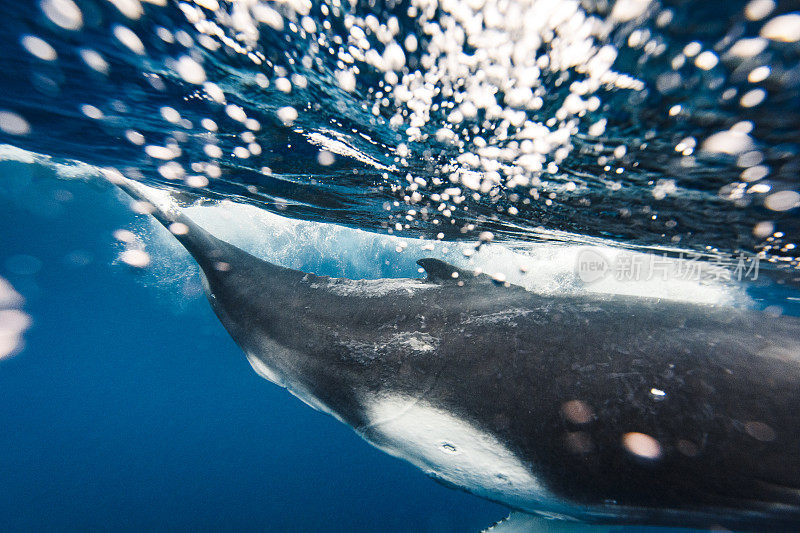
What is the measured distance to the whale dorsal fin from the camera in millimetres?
3484

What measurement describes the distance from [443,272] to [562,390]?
164 cm

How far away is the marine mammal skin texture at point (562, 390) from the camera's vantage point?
196 cm

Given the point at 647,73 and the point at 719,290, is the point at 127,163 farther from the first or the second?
the point at 719,290

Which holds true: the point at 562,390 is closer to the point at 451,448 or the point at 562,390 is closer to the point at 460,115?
the point at 451,448

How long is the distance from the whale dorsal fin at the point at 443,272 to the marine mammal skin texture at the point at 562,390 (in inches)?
1.2

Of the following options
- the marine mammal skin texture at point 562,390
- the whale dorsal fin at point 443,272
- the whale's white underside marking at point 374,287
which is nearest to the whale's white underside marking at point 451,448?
the marine mammal skin texture at point 562,390

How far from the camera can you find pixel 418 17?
7.73ft

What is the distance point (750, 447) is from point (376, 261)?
984 inches

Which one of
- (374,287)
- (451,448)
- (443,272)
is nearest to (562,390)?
(451,448)

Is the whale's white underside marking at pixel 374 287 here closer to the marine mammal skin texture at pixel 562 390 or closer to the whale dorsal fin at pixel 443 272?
the marine mammal skin texture at pixel 562 390

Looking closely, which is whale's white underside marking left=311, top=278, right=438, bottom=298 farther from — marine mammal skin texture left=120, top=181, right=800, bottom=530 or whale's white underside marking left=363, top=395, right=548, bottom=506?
whale's white underside marking left=363, top=395, right=548, bottom=506

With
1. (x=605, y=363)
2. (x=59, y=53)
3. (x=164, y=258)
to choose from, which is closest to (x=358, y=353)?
(x=605, y=363)

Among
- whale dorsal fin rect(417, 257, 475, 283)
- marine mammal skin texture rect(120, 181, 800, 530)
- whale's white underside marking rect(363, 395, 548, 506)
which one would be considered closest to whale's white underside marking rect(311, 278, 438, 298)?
marine mammal skin texture rect(120, 181, 800, 530)

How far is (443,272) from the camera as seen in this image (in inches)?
139
